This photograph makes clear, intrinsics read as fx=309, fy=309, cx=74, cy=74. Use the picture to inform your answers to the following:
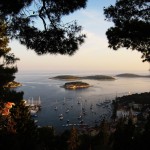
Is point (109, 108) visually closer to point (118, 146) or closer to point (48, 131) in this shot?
point (48, 131)

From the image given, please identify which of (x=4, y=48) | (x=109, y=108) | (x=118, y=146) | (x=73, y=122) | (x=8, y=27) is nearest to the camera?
(x=8, y=27)

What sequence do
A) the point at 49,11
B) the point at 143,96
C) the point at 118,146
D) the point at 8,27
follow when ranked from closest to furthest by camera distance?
the point at 49,11 < the point at 8,27 < the point at 118,146 < the point at 143,96

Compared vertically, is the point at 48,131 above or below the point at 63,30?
below

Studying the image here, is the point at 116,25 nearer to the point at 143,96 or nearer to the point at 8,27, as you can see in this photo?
the point at 8,27

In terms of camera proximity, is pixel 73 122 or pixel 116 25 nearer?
pixel 116 25

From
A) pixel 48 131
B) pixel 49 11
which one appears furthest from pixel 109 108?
pixel 49 11

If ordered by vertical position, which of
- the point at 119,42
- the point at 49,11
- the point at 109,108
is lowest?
the point at 109,108
